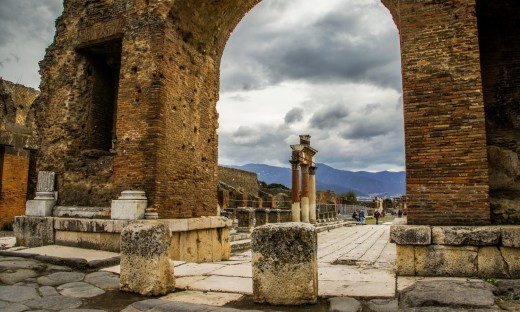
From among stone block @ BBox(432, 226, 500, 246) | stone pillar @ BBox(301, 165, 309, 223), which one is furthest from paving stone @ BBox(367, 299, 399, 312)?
stone pillar @ BBox(301, 165, 309, 223)

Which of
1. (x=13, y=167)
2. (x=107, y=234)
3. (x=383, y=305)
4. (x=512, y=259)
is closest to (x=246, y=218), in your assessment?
(x=13, y=167)

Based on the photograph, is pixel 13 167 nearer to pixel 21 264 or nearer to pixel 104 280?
pixel 21 264

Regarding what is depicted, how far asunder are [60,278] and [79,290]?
72cm

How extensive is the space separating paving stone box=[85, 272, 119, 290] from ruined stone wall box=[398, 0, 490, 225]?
13.9 feet

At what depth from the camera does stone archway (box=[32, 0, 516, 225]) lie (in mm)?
5906

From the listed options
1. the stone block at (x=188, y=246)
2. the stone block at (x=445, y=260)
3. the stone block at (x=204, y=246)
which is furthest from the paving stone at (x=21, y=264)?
the stone block at (x=445, y=260)

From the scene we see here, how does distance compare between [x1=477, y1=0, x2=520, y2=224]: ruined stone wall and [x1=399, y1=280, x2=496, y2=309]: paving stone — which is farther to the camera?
[x1=477, y1=0, x2=520, y2=224]: ruined stone wall

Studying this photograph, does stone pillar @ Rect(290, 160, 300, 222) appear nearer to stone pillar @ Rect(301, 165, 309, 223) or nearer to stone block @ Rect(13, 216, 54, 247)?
stone pillar @ Rect(301, 165, 309, 223)

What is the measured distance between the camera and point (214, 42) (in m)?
10.5

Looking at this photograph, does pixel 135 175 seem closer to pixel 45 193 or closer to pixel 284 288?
pixel 45 193

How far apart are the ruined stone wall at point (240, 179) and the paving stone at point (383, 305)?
34.8 m

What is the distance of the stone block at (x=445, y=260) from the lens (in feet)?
17.8

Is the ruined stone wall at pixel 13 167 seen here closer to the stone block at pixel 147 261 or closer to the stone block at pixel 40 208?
the stone block at pixel 40 208

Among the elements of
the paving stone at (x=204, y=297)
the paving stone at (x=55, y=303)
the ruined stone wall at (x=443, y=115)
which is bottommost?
the paving stone at (x=55, y=303)
